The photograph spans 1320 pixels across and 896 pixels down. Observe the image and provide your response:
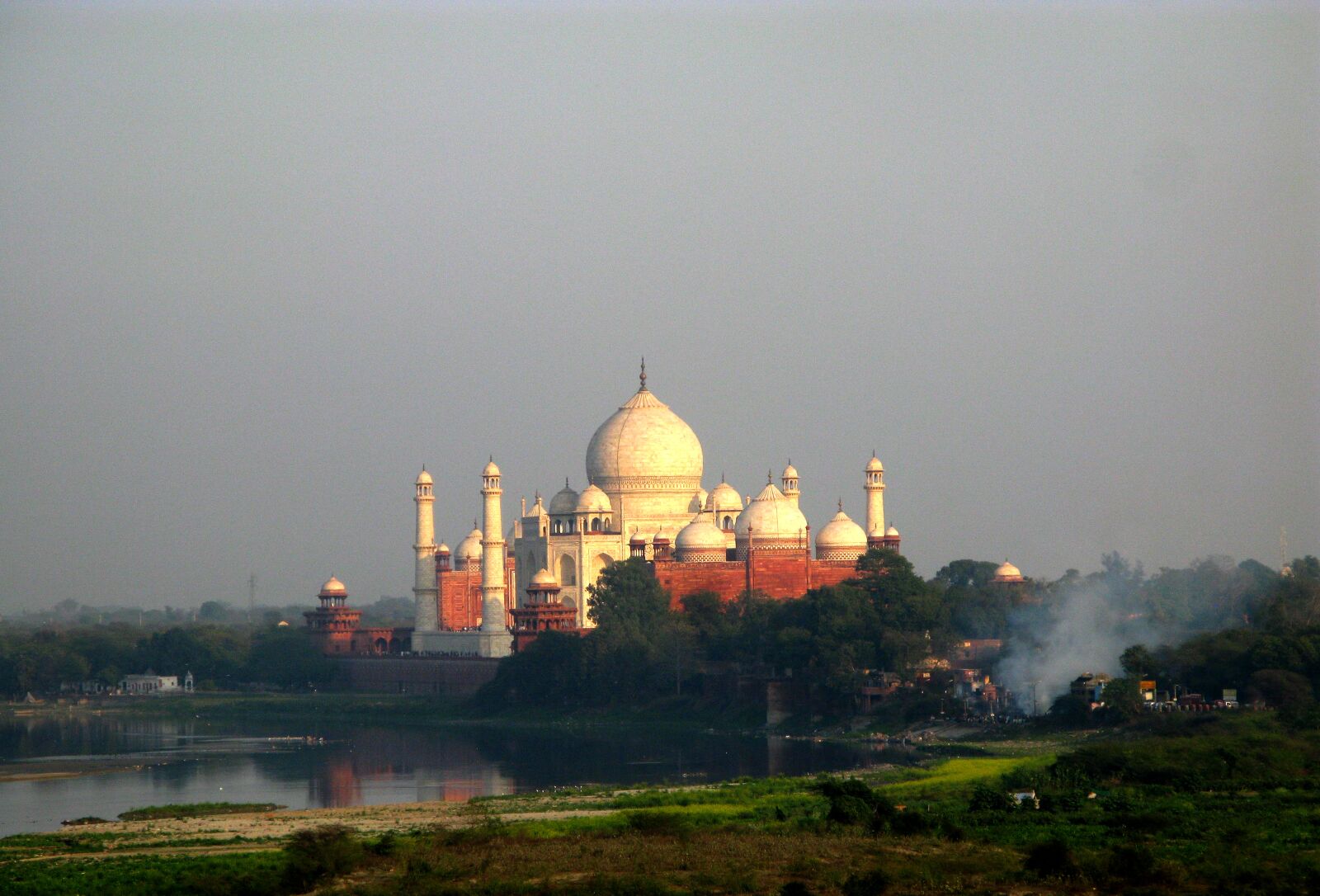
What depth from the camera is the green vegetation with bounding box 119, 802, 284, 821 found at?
42.2m

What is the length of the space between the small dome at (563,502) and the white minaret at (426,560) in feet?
17.5

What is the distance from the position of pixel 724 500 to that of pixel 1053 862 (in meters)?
50.0

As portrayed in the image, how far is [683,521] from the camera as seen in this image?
79.3m

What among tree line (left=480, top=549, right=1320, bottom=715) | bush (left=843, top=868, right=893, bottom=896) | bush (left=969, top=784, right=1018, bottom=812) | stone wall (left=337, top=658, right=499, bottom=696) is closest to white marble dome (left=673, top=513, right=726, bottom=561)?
tree line (left=480, top=549, right=1320, bottom=715)

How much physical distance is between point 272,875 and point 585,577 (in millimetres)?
46337

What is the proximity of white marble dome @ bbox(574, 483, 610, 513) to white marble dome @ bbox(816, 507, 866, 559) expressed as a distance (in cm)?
779

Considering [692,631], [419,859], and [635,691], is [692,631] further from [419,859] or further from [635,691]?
[419,859]

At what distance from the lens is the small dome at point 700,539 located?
74.6m

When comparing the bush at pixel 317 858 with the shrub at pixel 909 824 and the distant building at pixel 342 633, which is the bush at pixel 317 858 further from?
the distant building at pixel 342 633

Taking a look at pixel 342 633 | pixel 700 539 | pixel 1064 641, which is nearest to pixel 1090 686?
pixel 1064 641

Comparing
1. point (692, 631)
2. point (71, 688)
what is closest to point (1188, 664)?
point (692, 631)

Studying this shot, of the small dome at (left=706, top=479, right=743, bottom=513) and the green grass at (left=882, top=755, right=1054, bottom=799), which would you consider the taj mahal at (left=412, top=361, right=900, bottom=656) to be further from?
the green grass at (left=882, top=755, right=1054, bottom=799)

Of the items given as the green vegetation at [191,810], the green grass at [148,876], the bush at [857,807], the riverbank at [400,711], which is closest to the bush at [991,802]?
the bush at [857,807]

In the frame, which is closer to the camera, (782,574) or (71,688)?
(782,574)
